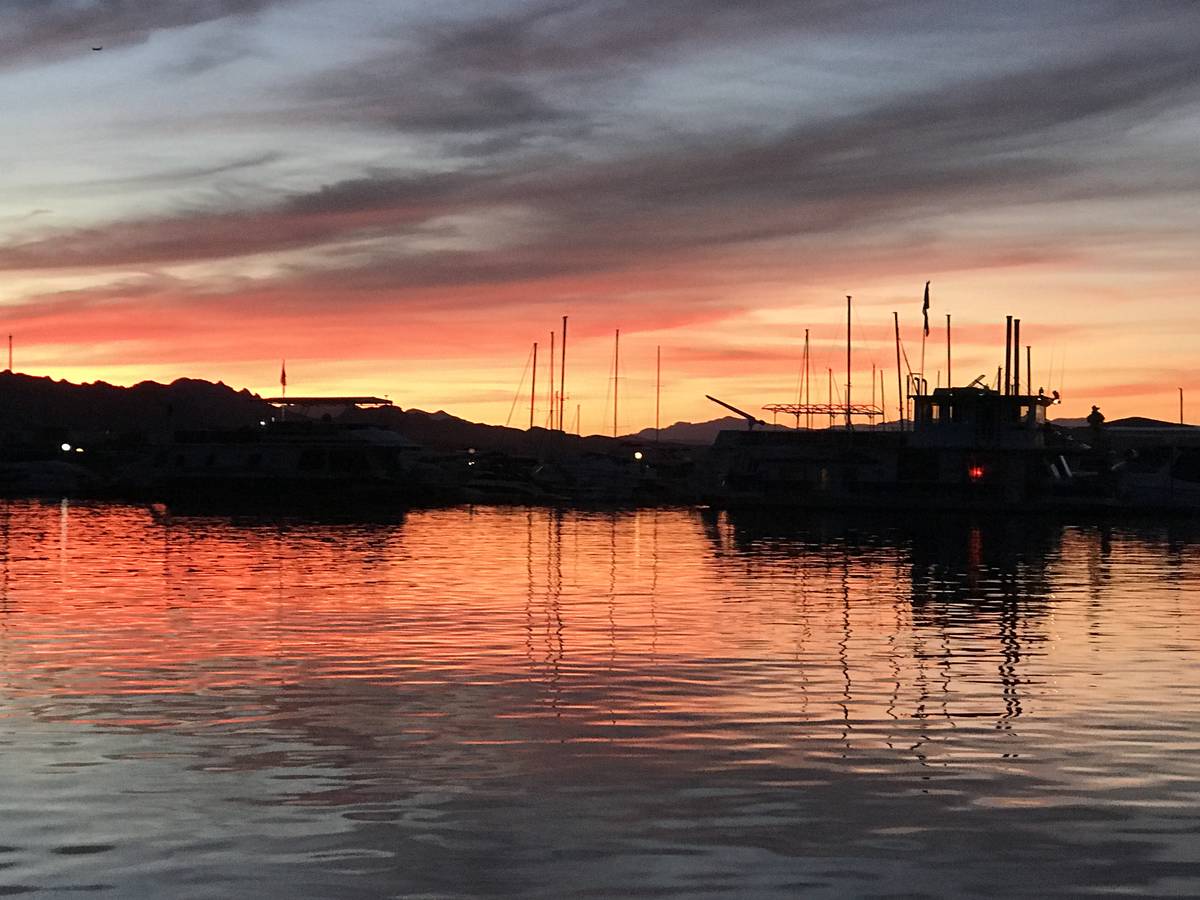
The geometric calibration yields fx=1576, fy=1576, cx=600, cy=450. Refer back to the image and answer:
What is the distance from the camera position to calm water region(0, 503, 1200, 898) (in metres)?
13.7

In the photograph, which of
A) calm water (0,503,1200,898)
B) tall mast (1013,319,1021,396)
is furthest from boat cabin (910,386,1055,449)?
calm water (0,503,1200,898)

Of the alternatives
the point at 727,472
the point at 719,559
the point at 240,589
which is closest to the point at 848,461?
the point at 727,472

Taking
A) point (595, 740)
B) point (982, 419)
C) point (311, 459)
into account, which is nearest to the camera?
point (595, 740)

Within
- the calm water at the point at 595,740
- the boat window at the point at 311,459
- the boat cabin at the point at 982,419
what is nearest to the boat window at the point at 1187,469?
the boat cabin at the point at 982,419

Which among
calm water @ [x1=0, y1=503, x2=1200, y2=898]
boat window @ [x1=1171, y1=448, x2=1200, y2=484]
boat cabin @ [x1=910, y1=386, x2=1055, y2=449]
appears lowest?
calm water @ [x1=0, y1=503, x2=1200, y2=898]

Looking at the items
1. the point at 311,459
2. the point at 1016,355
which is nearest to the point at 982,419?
the point at 1016,355

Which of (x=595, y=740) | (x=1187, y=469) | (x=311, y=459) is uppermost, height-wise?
(x=311, y=459)

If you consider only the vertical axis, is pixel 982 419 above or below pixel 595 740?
above

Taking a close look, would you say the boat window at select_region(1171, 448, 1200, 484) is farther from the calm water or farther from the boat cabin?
the calm water

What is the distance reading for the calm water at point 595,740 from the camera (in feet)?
44.9

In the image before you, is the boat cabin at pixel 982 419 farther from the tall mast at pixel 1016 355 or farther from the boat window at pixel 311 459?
the boat window at pixel 311 459

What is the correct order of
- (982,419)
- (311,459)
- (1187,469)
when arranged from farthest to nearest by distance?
(311,459) → (1187,469) → (982,419)

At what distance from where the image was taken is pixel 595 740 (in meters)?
20.0

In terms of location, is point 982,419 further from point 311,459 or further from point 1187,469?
point 311,459
